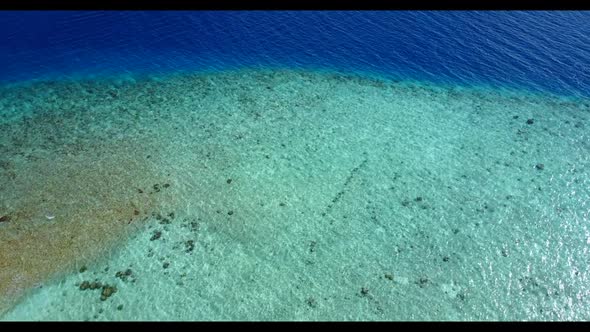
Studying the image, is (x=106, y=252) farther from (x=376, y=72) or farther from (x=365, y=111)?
(x=376, y=72)

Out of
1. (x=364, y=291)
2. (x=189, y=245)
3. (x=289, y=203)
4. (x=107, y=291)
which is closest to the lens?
(x=107, y=291)

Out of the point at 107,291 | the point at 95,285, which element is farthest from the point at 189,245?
the point at 95,285

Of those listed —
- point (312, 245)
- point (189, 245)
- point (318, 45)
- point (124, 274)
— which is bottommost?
point (124, 274)

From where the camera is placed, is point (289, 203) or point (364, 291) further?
point (289, 203)

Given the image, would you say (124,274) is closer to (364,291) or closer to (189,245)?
(189,245)

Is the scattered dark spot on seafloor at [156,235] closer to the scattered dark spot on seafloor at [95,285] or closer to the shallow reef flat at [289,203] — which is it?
the shallow reef flat at [289,203]
